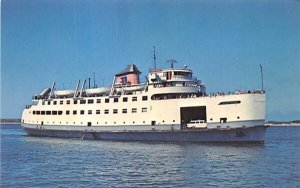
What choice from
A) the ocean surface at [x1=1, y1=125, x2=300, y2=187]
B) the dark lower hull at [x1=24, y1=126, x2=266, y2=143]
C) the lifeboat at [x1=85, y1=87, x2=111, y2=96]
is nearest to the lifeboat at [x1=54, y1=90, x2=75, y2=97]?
the lifeboat at [x1=85, y1=87, x2=111, y2=96]

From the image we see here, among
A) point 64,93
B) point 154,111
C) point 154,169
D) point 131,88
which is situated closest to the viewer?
point 154,169

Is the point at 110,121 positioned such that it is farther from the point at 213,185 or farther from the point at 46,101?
the point at 213,185

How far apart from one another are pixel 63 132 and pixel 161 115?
12.0 m

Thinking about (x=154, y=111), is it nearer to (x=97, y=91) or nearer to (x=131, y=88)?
(x=131, y=88)

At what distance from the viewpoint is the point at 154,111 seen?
1244 inches

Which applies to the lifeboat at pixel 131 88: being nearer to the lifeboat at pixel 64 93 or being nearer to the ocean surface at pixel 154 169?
the lifeboat at pixel 64 93

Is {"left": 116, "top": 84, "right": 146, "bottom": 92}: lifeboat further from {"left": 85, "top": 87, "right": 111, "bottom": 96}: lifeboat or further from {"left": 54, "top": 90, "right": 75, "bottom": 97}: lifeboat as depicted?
{"left": 54, "top": 90, "right": 75, "bottom": 97}: lifeboat

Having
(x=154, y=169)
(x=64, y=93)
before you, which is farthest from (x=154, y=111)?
(x=154, y=169)

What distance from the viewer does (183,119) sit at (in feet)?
102

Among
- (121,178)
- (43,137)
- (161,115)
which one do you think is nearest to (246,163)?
(121,178)

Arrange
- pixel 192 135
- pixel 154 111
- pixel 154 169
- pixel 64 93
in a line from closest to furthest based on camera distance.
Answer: pixel 154 169, pixel 192 135, pixel 154 111, pixel 64 93

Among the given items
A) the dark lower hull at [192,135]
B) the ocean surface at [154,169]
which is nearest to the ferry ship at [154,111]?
the dark lower hull at [192,135]

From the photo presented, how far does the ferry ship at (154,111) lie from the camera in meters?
28.0

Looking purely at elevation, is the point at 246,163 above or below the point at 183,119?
below
